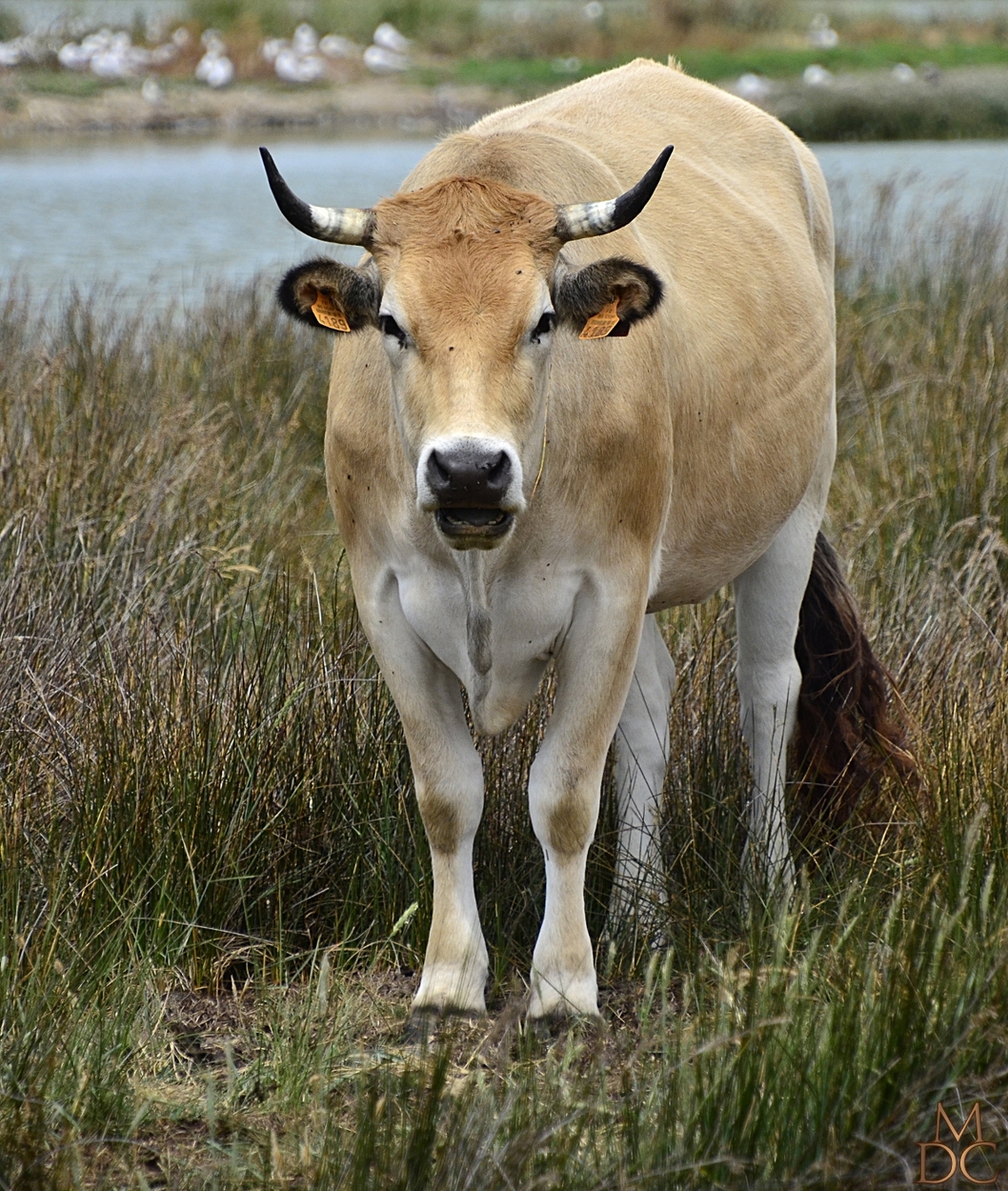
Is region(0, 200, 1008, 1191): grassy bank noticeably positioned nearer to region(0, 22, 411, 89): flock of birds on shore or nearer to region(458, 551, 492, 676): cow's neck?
region(458, 551, 492, 676): cow's neck

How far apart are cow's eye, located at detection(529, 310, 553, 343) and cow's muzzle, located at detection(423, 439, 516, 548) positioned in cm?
40

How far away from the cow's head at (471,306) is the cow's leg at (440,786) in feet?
1.72

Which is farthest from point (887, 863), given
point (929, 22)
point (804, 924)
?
point (929, 22)

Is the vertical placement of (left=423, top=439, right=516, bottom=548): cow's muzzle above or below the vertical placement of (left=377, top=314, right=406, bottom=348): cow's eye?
below

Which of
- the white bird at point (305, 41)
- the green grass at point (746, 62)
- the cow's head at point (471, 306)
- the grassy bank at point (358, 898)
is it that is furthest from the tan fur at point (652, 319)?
Answer: the white bird at point (305, 41)

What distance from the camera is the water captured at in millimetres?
15047

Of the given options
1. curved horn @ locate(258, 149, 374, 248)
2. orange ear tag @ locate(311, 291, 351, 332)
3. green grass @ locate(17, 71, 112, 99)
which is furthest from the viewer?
green grass @ locate(17, 71, 112, 99)

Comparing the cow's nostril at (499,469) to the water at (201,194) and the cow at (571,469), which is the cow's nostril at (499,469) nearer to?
the cow at (571,469)

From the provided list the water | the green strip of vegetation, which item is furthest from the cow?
the green strip of vegetation

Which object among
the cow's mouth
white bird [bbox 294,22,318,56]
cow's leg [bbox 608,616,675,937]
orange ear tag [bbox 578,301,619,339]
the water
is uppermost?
orange ear tag [bbox 578,301,619,339]

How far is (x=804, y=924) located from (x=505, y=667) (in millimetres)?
879

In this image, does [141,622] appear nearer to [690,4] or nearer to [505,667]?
[505,667]

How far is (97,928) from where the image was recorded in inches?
143

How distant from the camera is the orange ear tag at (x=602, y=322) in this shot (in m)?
3.46
